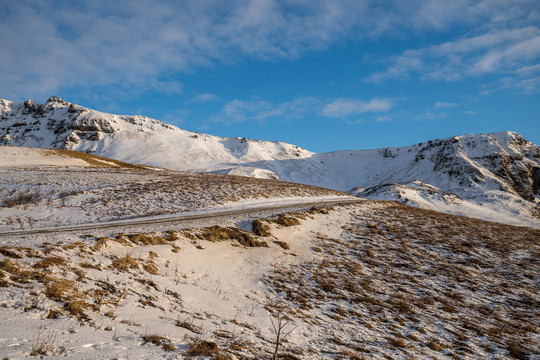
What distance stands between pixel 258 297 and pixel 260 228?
20.9 ft

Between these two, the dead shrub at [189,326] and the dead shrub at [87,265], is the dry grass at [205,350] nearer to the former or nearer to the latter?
the dead shrub at [189,326]

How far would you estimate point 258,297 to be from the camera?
10.3 m

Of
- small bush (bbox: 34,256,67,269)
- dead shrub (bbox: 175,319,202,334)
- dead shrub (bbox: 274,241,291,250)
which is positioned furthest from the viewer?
dead shrub (bbox: 274,241,291,250)

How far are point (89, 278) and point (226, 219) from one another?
399 inches

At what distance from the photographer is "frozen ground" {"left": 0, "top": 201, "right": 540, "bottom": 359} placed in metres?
5.91

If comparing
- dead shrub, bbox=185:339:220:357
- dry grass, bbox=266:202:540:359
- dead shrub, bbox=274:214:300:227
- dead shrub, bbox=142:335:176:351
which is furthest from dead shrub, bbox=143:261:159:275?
dead shrub, bbox=274:214:300:227

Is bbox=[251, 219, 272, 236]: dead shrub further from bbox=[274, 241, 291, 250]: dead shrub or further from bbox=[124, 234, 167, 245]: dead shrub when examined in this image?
bbox=[124, 234, 167, 245]: dead shrub

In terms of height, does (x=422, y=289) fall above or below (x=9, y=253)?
below

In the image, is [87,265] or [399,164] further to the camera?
[399,164]

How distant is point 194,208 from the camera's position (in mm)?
21594

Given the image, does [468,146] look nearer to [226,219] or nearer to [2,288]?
[226,219]

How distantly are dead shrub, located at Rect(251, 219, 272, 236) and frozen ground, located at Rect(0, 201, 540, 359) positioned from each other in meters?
0.19

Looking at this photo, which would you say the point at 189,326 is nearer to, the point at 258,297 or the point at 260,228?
the point at 258,297

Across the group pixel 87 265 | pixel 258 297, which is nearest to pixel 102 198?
pixel 87 265
